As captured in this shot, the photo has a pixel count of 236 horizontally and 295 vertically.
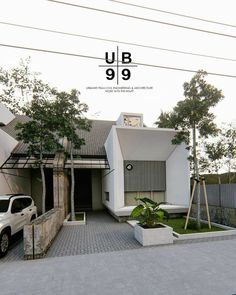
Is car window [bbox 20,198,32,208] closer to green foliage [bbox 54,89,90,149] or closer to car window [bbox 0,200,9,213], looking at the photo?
car window [bbox 0,200,9,213]

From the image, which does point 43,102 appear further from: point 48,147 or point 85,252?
point 85,252

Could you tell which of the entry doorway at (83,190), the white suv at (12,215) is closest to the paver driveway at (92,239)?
the white suv at (12,215)

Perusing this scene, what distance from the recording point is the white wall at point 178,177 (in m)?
13.3

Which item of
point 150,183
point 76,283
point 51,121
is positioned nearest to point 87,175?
point 150,183

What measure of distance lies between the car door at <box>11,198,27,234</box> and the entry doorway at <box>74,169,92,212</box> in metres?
8.44

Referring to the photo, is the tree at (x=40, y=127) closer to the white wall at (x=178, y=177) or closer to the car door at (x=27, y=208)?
the car door at (x=27, y=208)

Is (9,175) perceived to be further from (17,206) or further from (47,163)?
(17,206)

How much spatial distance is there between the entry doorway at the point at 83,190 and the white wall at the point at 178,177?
7.07m

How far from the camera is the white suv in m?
7.24

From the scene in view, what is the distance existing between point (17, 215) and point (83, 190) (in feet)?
31.5

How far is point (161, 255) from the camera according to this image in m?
6.77

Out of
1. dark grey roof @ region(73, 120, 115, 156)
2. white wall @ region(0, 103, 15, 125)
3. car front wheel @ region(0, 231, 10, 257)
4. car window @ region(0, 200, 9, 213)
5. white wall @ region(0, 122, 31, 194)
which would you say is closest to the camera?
car front wheel @ region(0, 231, 10, 257)

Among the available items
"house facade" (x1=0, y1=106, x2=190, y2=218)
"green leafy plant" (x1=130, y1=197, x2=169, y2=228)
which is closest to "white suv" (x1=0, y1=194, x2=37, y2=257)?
"house facade" (x1=0, y1=106, x2=190, y2=218)

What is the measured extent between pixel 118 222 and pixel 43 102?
8.37 meters
